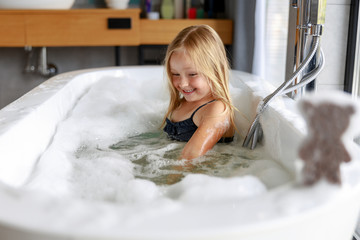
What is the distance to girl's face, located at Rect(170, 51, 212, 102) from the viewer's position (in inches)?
63.0

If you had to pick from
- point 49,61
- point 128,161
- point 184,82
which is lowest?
point 128,161

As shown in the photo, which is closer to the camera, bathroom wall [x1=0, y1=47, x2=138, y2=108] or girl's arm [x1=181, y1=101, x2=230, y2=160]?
girl's arm [x1=181, y1=101, x2=230, y2=160]

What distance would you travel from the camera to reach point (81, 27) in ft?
10.9

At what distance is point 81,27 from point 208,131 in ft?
6.91

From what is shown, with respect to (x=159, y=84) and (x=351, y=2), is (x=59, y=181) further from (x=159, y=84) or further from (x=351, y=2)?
(x=351, y=2)

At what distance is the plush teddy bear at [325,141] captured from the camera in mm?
760

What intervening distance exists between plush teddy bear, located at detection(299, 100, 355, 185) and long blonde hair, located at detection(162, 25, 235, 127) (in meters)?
0.85

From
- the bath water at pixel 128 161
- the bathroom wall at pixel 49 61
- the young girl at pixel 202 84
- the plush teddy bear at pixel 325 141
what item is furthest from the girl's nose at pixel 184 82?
the bathroom wall at pixel 49 61

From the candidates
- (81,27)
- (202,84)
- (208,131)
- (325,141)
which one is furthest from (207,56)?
(81,27)

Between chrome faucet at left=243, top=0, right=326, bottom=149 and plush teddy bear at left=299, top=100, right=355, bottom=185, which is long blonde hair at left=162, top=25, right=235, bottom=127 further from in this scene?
plush teddy bear at left=299, top=100, right=355, bottom=185

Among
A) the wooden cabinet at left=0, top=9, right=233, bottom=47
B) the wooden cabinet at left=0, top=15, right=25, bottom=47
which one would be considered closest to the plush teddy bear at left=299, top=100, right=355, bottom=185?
the wooden cabinet at left=0, top=9, right=233, bottom=47

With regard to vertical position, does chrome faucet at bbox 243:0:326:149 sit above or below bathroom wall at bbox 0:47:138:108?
above

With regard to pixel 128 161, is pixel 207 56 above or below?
above

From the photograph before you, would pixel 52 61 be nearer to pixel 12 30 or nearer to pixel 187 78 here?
pixel 12 30
